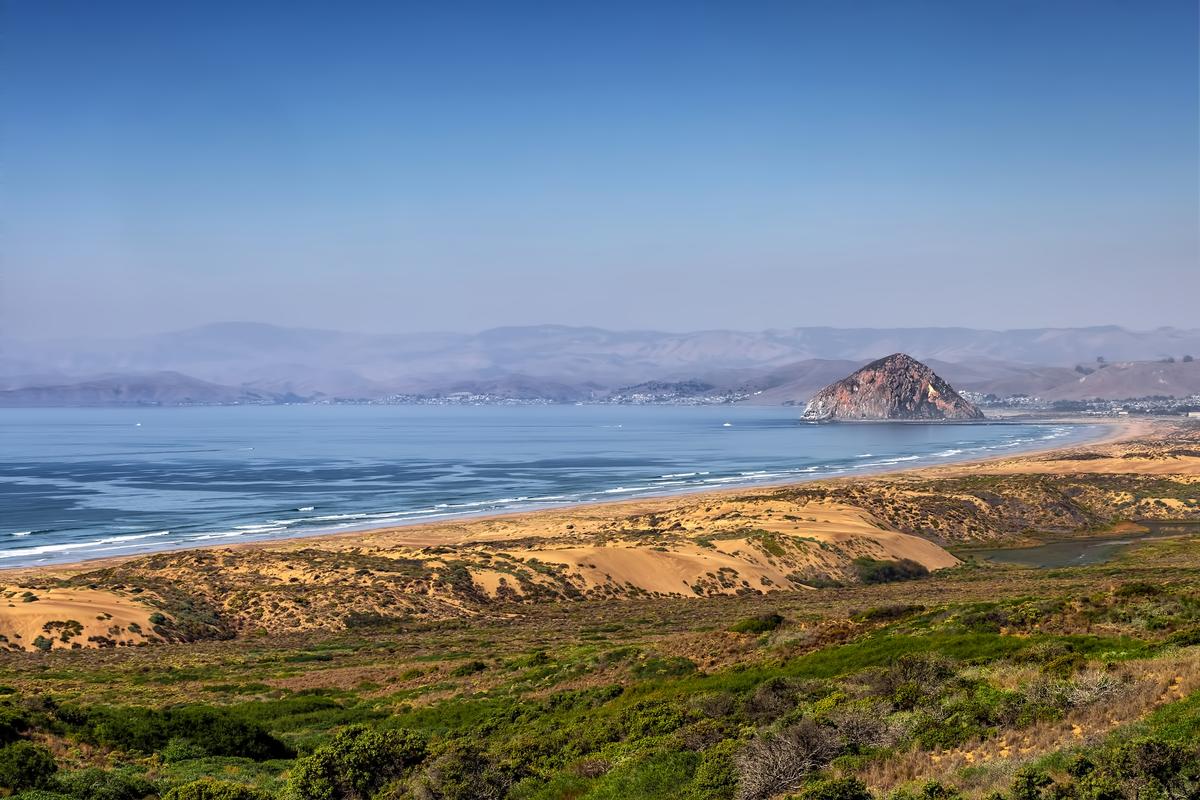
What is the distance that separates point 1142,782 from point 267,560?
1900 inches

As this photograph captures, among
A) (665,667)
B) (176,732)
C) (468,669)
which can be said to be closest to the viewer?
(176,732)

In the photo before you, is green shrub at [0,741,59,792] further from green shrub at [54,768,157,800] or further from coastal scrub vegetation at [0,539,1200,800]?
green shrub at [54,768,157,800]

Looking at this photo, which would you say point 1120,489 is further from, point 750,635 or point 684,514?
point 750,635

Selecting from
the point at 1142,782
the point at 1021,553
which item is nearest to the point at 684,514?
the point at 1021,553

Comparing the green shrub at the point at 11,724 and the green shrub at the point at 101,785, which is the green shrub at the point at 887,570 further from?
the green shrub at the point at 101,785

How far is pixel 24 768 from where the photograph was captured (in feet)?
57.0

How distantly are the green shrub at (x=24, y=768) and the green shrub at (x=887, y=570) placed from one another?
46.1 m

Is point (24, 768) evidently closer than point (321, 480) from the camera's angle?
Yes

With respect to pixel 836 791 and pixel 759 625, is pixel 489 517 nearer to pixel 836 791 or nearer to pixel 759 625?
pixel 759 625

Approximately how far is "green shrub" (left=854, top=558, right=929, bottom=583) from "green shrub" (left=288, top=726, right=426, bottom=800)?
4284cm

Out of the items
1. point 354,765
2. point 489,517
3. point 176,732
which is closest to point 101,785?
point 354,765

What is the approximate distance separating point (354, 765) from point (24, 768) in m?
5.71

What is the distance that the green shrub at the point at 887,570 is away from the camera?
57531 mm

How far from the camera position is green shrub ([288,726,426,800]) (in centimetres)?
1678
